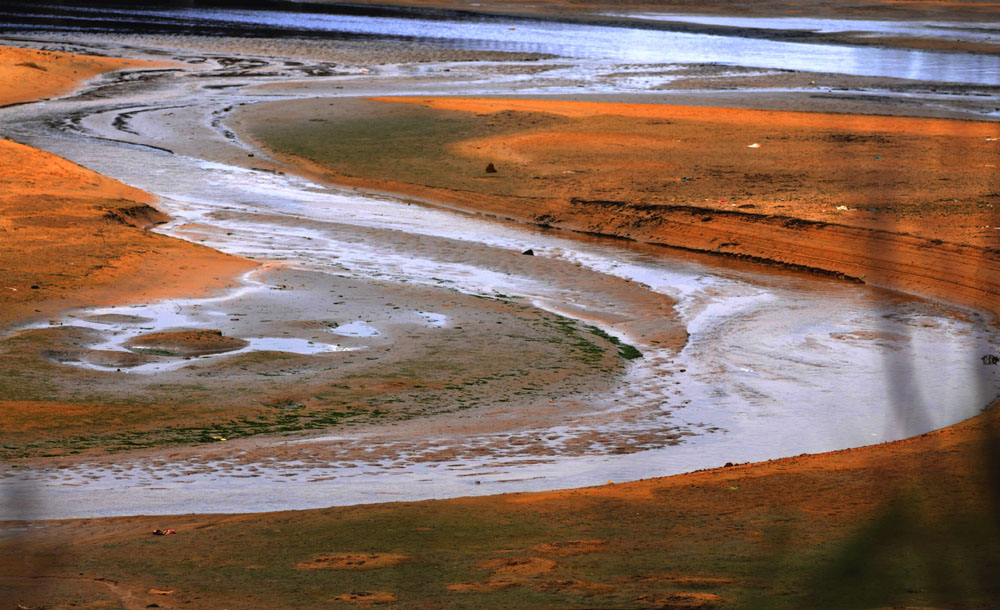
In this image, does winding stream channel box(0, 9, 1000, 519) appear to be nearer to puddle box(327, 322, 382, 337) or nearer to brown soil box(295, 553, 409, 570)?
puddle box(327, 322, 382, 337)

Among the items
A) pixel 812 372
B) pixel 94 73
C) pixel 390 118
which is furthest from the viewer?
pixel 94 73

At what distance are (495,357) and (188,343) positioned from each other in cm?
236

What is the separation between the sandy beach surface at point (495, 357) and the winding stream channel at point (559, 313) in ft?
0.15

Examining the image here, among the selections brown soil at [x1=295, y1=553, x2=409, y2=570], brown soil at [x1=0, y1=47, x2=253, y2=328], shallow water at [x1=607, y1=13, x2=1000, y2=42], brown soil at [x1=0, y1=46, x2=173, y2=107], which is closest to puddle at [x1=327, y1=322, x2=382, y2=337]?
brown soil at [x1=0, y1=47, x2=253, y2=328]

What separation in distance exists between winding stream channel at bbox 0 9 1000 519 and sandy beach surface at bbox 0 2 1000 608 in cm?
4

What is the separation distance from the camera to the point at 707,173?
17797 mm

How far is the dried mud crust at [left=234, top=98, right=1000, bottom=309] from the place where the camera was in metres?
13.9

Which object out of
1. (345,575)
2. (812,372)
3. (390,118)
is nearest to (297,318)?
(812,372)

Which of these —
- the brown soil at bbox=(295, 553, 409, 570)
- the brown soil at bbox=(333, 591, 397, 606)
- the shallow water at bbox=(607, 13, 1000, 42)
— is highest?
the shallow water at bbox=(607, 13, 1000, 42)

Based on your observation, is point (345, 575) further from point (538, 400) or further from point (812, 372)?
point (812, 372)

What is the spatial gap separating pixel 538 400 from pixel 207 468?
258 cm

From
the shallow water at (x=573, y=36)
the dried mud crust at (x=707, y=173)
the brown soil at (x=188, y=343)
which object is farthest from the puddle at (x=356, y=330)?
the shallow water at (x=573, y=36)

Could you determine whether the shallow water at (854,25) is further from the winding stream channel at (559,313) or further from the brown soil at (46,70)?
the winding stream channel at (559,313)

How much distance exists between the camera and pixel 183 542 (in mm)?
5578
